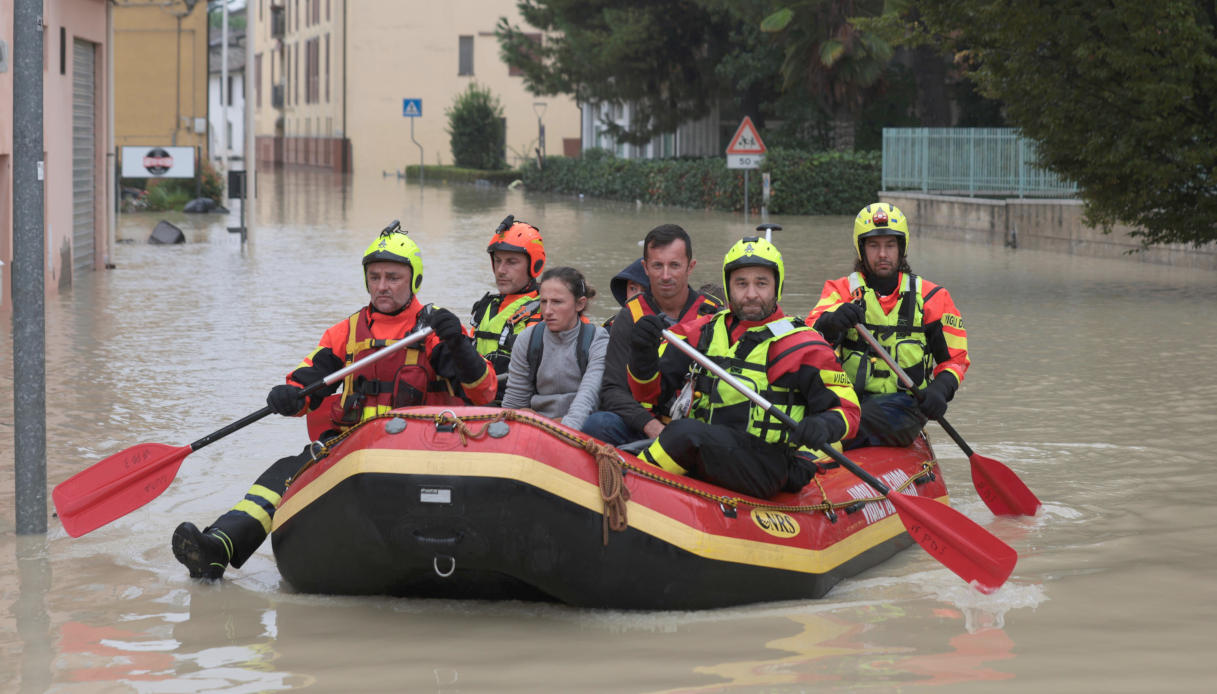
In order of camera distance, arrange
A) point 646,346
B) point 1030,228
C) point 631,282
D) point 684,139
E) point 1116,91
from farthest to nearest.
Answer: point 684,139
point 1030,228
point 1116,91
point 631,282
point 646,346

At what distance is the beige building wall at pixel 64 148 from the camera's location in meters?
16.0

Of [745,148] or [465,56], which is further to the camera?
[465,56]

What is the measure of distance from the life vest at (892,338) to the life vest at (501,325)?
1581 mm

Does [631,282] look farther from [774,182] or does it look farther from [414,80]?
[414,80]

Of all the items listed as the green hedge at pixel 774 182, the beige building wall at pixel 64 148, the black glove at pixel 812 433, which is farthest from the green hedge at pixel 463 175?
the black glove at pixel 812 433

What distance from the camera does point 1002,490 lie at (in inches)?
311

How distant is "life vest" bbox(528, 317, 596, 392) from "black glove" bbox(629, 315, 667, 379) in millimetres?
304

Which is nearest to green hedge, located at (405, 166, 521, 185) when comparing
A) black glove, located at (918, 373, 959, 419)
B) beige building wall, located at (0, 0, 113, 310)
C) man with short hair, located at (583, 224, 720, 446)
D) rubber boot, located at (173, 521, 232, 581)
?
beige building wall, located at (0, 0, 113, 310)

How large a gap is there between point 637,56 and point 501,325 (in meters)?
30.9

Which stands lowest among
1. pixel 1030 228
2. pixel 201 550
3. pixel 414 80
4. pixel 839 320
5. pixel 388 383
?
pixel 201 550

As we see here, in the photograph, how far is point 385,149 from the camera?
2699 inches

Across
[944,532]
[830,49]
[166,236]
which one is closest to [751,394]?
[944,532]

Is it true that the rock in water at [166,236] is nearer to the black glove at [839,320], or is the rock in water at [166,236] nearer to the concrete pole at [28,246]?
the concrete pole at [28,246]

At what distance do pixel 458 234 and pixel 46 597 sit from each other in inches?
935
